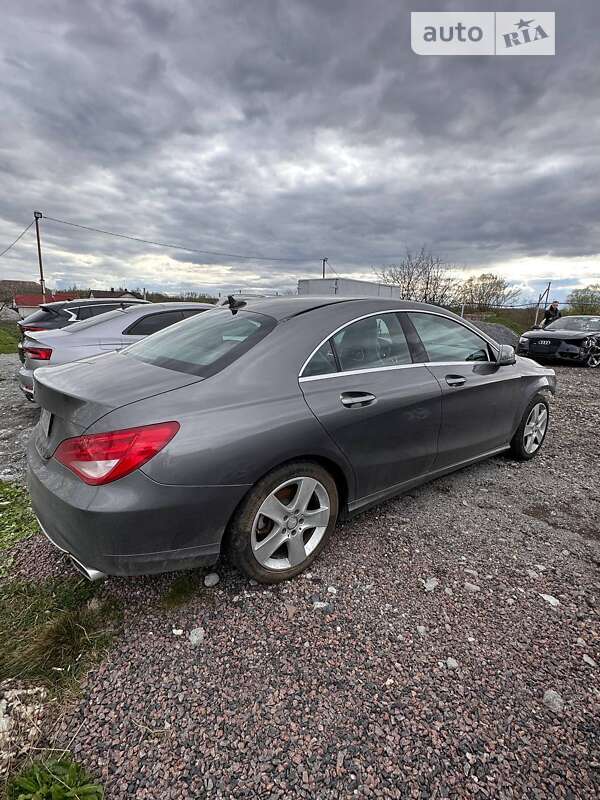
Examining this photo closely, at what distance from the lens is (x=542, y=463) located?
4.20m

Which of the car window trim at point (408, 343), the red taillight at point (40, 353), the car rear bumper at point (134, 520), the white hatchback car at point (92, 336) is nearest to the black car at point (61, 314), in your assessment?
the white hatchback car at point (92, 336)

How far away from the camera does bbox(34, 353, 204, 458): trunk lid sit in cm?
188

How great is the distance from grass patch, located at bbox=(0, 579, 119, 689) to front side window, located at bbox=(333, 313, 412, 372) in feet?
6.22

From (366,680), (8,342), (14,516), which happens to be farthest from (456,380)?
(8,342)

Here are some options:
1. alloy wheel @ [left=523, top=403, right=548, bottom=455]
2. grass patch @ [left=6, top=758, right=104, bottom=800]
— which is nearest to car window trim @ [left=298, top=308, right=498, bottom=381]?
alloy wheel @ [left=523, top=403, right=548, bottom=455]

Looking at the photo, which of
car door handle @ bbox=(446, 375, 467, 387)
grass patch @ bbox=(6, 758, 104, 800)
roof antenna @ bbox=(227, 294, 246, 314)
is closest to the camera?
grass patch @ bbox=(6, 758, 104, 800)

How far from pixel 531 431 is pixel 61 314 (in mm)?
7038

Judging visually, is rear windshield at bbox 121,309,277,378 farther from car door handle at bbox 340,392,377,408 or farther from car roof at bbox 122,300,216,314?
car roof at bbox 122,300,216,314

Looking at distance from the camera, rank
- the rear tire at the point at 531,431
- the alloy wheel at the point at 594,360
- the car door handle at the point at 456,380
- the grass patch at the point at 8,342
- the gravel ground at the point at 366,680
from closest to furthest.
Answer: the gravel ground at the point at 366,680
the car door handle at the point at 456,380
the rear tire at the point at 531,431
the alloy wheel at the point at 594,360
the grass patch at the point at 8,342

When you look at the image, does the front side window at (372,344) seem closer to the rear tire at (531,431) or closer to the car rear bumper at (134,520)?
the car rear bumper at (134,520)

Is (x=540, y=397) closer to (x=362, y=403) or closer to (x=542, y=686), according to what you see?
(x=362, y=403)

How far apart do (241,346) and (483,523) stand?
2.22 meters

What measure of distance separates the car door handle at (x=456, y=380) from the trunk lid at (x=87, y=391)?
1925 mm

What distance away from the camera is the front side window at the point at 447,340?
3092 millimetres
